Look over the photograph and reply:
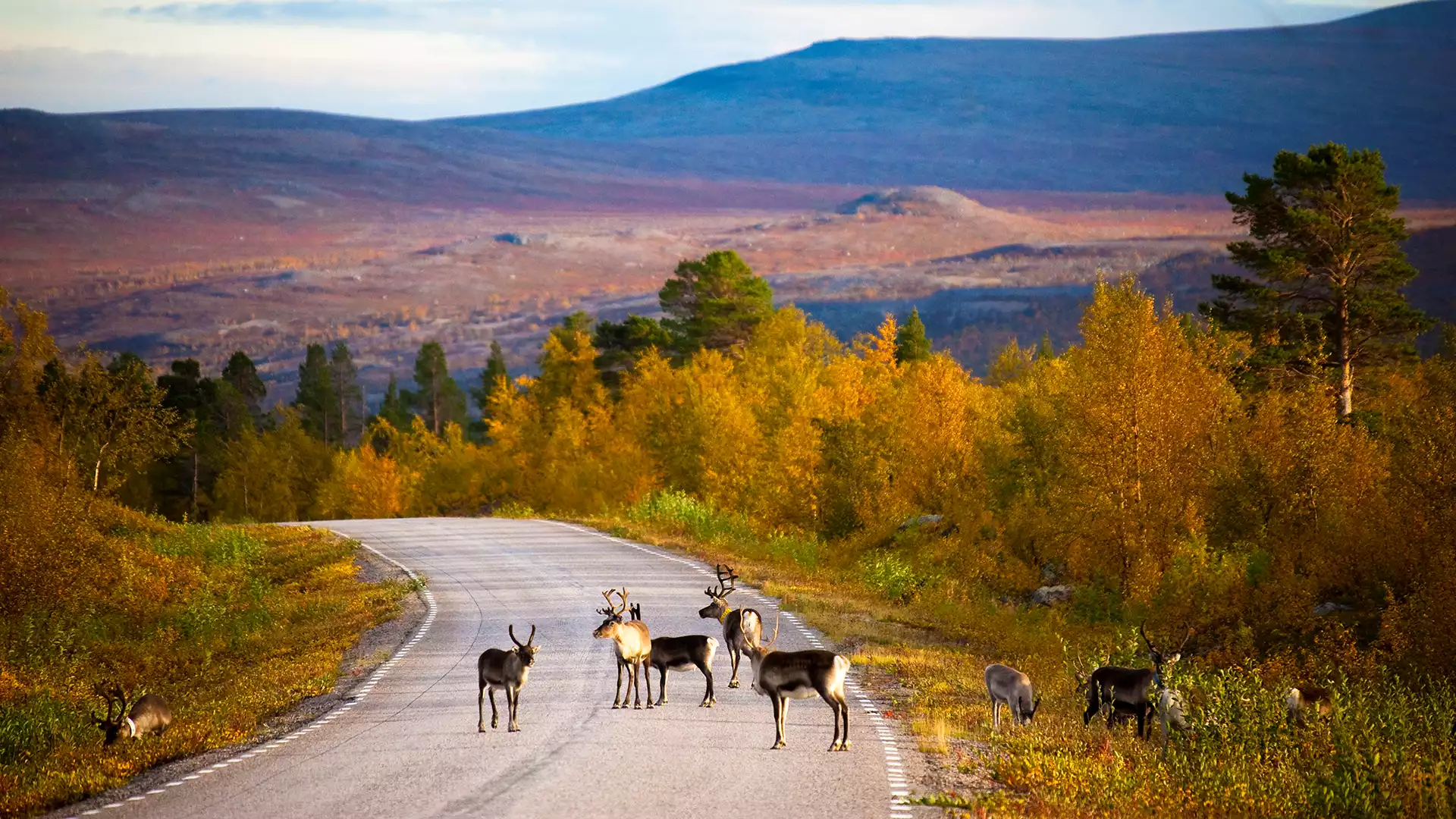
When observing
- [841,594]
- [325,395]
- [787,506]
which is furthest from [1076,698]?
[325,395]

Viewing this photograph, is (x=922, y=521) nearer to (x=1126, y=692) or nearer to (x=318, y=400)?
(x=1126, y=692)

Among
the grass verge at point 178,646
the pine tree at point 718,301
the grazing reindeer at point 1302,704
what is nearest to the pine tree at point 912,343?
the pine tree at point 718,301

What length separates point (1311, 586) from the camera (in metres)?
36.1

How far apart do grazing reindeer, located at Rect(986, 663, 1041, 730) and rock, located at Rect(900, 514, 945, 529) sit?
3517 cm

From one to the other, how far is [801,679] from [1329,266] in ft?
130

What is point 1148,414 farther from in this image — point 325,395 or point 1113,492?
point 325,395

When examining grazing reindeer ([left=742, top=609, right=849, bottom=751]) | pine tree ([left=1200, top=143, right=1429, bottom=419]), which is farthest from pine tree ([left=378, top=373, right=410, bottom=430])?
grazing reindeer ([left=742, top=609, right=849, bottom=751])

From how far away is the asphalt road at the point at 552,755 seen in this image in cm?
1534

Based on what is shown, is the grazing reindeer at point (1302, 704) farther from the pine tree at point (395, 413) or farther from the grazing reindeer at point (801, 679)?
the pine tree at point (395, 413)

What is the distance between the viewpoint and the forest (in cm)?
2306

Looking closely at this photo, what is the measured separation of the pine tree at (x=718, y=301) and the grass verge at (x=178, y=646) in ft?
135

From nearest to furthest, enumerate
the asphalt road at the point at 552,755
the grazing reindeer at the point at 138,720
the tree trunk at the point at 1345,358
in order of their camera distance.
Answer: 1. the asphalt road at the point at 552,755
2. the grazing reindeer at the point at 138,720
3. the tree trunk at the point at 1345,358

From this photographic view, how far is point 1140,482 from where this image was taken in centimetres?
4047

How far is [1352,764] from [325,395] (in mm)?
159110
